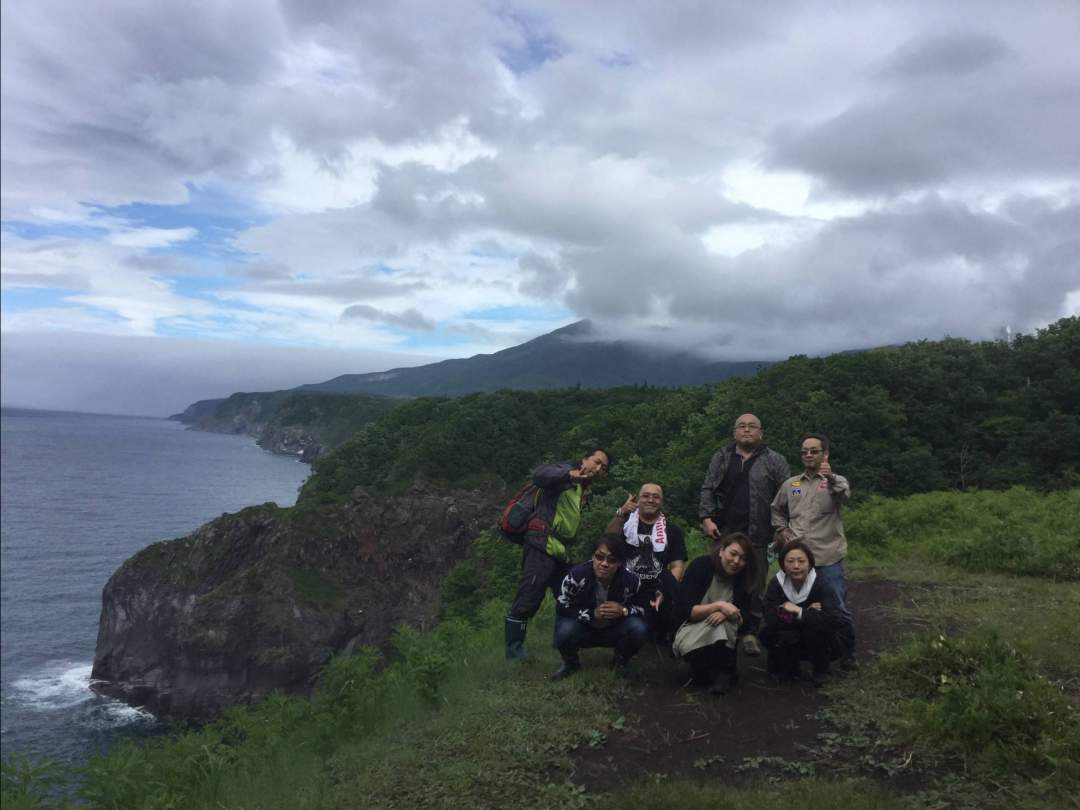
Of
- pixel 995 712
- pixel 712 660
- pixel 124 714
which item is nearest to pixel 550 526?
pixel 712 660

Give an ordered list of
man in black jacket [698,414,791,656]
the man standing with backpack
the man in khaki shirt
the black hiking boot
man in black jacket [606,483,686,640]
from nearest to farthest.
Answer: man in black jacket [606,483,686,640]
the man in khaki shirt
man in black jacket [698,414,791,656]
the man standing with backpack
the black hiking boot

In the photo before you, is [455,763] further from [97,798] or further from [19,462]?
[19,462]

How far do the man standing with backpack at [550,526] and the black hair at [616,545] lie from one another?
0.54m

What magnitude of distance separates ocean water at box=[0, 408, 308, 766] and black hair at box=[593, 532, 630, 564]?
5.40 metres

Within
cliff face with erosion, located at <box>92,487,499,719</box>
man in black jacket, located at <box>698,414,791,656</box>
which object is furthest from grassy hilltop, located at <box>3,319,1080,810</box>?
cliff face with erosion, located at <box>92,487,499,719</box>

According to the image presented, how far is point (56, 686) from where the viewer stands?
133 ft

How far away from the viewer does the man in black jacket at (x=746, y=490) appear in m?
6.79

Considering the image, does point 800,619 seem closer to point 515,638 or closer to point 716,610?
point 716,610

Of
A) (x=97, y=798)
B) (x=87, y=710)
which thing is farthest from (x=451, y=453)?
(x=97, y=798)

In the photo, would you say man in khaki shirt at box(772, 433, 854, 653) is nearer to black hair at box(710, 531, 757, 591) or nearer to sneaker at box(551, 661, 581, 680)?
black hair at box(710, 531, 757, 591)

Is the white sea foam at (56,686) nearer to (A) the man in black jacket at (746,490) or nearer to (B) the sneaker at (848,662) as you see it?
(A) the man in black jacket at (746,490)

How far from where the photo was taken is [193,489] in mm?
111625

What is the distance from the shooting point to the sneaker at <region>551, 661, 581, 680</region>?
6691 millimetres

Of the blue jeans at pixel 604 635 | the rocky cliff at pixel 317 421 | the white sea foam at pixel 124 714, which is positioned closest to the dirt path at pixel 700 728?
the blue jeans at pixel 604 635
